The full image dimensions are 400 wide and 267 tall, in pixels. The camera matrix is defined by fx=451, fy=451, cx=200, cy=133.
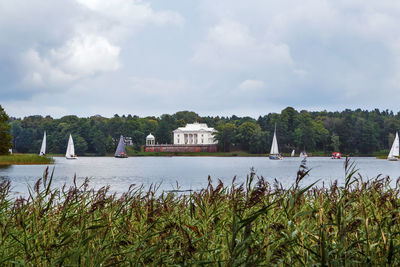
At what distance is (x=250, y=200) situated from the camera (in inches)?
146

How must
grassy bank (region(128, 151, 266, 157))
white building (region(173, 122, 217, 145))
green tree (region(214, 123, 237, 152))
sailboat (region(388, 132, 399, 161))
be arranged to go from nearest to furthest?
sailboat (region(388, 132, 399, 161)), grassy bank (region(128, 151, 266, 157)), green tree (region(214, 123, 237, 152)), white building (region(173, 122, 217, 145))

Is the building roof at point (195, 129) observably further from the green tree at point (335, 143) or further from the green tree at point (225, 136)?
the green tree at point (335, 143)

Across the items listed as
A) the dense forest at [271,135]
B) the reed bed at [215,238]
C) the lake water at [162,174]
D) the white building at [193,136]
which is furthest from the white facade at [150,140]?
the reed bed at [215,238]

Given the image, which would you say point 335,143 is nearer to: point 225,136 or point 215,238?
point 225,136

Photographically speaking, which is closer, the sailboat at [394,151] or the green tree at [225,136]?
the sailboat at [394,151]

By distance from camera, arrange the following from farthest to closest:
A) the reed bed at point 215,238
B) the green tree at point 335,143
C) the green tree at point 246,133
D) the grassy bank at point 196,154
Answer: the grassy bank at point 196,154 < the green tree at point 246,133 < the green tree at point 335,143 < the reed bed at point 215,238

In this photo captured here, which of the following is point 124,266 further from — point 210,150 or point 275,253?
point 210,150

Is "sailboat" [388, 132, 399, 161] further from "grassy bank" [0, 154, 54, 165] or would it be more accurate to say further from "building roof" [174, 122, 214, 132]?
"building roof" [174, 122, 214, 132]

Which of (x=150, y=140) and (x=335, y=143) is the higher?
(x=150, y=140)

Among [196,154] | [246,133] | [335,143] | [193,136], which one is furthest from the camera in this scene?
[193,136]

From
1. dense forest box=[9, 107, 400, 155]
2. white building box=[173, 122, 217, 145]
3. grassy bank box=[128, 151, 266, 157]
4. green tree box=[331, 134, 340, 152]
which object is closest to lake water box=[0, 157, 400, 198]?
green tree box=[331, 134, 340, 152]

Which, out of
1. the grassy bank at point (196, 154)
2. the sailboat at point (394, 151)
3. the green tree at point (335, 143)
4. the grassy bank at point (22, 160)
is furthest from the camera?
the grassy bank at point (196, 154)

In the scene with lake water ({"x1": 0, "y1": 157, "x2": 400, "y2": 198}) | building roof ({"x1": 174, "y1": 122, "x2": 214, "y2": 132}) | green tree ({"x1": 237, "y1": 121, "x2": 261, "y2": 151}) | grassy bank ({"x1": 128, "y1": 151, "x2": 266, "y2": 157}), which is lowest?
lake water ({"x1": 0, "y1": 157, "x2": 400, "y2": 198})

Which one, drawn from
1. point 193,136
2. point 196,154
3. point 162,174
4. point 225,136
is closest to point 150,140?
point 193,136
